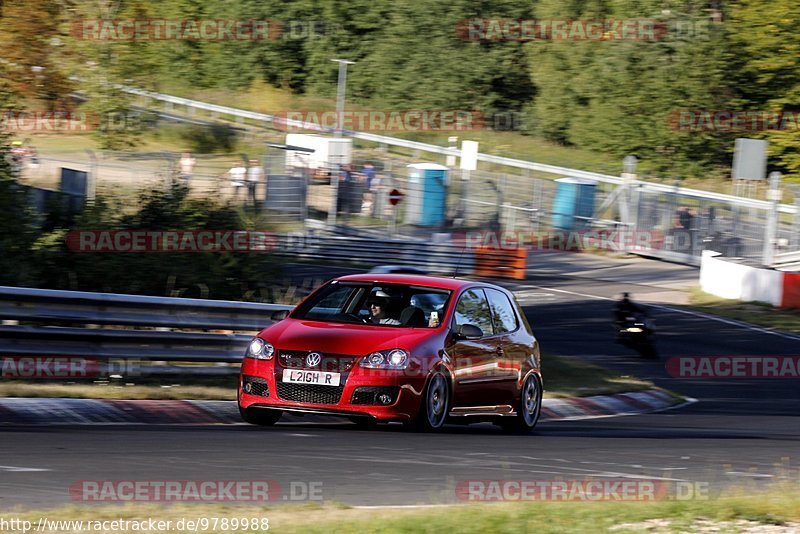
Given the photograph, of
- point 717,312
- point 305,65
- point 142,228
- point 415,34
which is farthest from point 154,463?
point 305,65

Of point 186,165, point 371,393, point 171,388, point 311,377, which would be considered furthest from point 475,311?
point 186,165

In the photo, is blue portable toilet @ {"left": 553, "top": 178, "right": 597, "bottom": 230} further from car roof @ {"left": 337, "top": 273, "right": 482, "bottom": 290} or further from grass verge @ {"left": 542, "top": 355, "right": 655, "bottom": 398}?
car roof @ {"left": 337, "top": 273, "right": 482, "bottom": 290}

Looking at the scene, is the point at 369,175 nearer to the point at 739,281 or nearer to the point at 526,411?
the point at 739,281

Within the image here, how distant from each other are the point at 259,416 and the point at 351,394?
1.06 meters

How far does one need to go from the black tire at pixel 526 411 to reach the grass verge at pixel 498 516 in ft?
17.1

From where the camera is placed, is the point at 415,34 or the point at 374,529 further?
the point at 415,34

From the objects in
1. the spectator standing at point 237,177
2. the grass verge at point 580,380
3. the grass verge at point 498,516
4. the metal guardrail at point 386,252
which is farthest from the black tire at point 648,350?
the grass verge at point 498,516

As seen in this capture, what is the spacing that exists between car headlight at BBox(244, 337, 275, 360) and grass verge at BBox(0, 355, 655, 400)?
1.60 meters

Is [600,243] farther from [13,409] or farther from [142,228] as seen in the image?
[13,409]

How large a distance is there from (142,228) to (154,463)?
510 inches

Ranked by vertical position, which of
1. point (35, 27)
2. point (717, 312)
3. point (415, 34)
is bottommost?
point (717, 312)

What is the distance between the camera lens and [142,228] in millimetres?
20812

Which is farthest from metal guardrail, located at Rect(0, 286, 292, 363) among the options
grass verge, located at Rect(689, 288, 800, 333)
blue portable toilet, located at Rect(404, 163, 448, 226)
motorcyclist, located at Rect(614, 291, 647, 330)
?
blue portable toilet, located at Rect(404, 163, 448, 226)

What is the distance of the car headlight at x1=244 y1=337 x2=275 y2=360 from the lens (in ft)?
36.1
